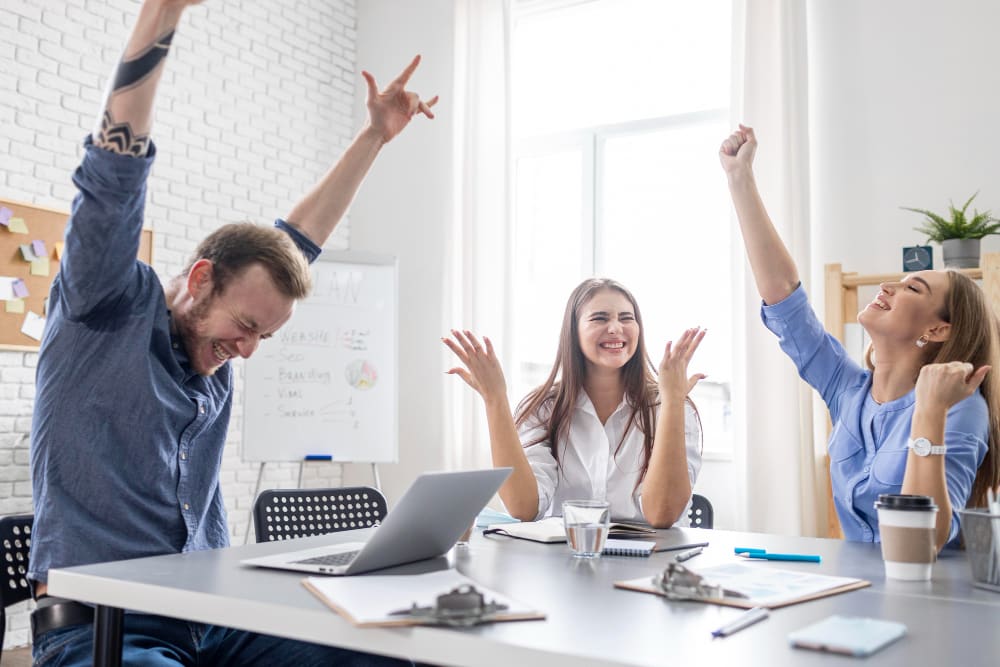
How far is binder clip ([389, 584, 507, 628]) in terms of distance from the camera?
3.15 ft

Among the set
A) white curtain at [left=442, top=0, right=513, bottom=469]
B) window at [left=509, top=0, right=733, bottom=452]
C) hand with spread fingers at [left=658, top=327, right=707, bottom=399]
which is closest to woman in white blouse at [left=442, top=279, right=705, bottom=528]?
hand with spread fingers at [left=658, top=327, right=707, bottom=399]

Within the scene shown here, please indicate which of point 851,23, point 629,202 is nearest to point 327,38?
point 629,202

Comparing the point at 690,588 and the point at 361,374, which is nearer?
the point at 690,588

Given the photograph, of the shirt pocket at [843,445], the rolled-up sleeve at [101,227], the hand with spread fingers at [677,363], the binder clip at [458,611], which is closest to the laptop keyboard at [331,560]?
the binder clip at [458,611]

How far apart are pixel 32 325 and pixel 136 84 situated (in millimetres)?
2981

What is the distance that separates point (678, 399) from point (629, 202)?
123 inches

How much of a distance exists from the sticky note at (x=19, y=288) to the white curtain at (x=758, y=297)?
3.17 metres

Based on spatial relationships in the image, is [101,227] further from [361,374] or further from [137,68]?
[361,374]

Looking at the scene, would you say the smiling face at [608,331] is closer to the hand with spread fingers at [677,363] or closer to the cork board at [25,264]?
the hand with spread fingers at [677,363]

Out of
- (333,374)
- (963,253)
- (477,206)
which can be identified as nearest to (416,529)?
(963,253)

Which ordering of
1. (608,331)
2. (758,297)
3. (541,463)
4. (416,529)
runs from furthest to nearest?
(758,297) < (608,331) < (541,463) < (416,529)

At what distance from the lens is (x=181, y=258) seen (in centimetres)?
472

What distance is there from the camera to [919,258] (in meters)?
3.71

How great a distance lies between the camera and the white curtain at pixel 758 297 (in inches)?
162
